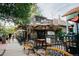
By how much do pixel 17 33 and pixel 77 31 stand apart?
3.69 ft

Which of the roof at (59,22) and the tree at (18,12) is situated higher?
the tree at (18,12)

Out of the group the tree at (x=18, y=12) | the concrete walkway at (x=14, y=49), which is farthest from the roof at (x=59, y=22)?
the concrete walkway at (x=14, y=49)

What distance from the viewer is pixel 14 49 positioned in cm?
361

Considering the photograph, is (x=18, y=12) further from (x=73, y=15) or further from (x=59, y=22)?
(x=73, y=15)

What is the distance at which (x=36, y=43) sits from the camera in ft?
12.0

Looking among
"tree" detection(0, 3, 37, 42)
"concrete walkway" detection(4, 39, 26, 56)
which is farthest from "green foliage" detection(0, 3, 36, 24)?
"concrete walkway" detection(4, 39, 26, 56)

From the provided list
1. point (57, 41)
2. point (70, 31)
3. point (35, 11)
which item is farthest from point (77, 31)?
point (35, 11)

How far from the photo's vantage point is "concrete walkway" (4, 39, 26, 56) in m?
3.56

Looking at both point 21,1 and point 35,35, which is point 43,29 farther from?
point 21,1

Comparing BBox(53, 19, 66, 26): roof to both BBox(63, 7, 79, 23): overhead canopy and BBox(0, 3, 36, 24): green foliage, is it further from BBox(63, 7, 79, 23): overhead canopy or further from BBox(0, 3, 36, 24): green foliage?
BBox(0, 3, 36, 24): green foliage

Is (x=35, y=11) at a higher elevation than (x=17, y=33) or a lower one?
higher

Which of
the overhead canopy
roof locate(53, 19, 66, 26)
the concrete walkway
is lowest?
the concrete walkway

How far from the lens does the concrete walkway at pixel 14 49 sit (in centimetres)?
356

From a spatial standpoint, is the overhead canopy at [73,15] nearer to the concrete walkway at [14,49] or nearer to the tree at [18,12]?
the tree at [18,12]
